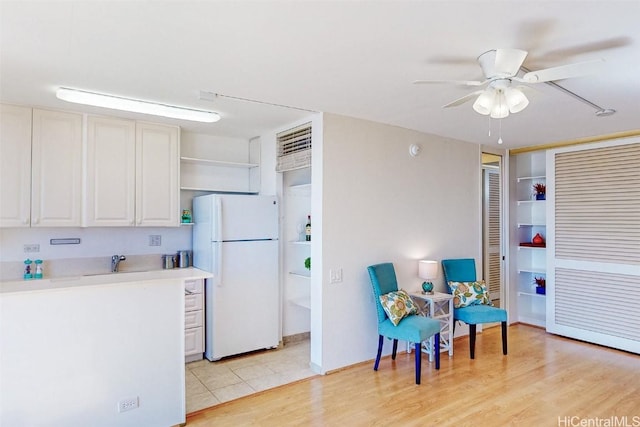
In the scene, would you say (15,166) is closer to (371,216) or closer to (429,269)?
(371,216)

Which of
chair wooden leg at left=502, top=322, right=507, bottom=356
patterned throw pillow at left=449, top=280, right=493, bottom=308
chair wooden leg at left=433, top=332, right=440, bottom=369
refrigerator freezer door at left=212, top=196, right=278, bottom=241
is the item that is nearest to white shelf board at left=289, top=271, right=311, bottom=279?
refrigerator freezer door at left=212, top=196, right=278, bottom=241

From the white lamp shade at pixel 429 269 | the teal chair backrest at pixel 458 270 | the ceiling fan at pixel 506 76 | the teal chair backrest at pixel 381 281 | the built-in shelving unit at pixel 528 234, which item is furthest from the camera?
the built-in shelving unit at pixel 528 234

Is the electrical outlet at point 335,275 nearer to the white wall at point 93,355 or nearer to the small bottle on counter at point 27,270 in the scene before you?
the white wall at point 93,355

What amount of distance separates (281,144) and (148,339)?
2.39m

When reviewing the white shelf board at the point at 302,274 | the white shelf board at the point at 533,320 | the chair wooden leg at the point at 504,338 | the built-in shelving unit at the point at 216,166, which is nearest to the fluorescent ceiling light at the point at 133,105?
the built-in shelving unit at the point at 216,166

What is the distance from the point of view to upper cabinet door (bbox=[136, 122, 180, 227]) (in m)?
3.83

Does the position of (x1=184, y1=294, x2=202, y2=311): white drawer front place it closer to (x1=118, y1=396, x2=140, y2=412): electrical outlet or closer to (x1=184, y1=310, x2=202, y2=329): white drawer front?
(x1=184, y1=310, x2=202, y2=329): white drawer front

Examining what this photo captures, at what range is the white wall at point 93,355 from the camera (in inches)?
86.6

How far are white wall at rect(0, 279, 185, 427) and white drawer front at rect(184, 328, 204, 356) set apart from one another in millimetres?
1270

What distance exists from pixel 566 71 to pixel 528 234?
4125 millimetres

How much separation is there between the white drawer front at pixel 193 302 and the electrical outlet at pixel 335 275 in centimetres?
139

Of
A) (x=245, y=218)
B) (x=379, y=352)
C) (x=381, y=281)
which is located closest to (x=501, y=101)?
(x=381, y=281)

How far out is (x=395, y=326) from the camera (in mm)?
3578

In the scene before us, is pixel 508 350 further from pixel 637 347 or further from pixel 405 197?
pixel 405 197
